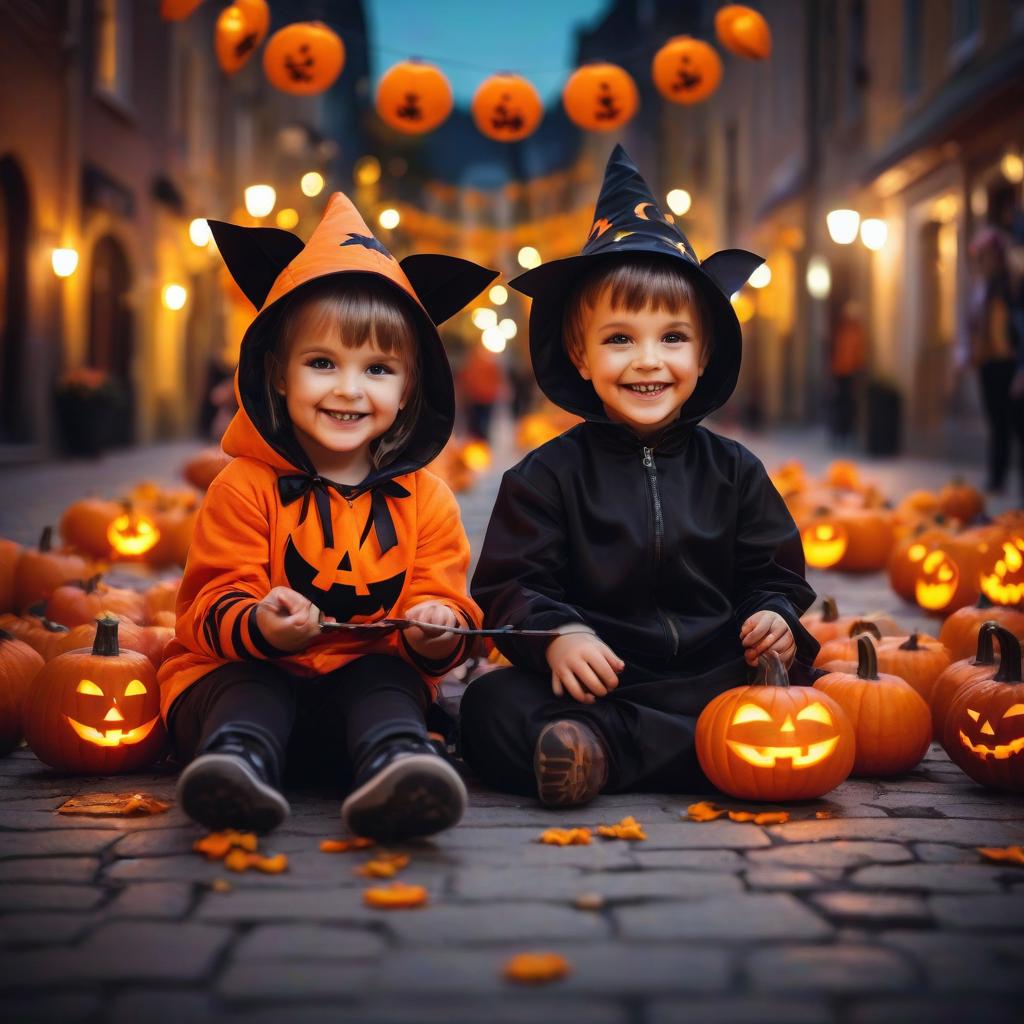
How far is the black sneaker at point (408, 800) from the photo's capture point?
2539 mm

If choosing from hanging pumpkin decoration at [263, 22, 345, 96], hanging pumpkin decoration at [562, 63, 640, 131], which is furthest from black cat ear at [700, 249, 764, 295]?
hanging pumpkin decoration at [562, 63, 640, 131]

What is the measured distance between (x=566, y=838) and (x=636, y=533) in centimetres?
93

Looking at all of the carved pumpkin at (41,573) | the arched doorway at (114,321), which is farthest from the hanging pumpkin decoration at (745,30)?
the arched doorway at (114,321)

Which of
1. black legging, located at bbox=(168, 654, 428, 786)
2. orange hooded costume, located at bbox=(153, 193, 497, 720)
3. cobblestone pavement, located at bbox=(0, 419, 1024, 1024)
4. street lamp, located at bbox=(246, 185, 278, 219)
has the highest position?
street lamp, located at bbox=(246, 185, 278, 219)

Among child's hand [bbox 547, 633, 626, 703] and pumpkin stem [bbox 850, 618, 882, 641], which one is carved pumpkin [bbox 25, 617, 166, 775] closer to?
child's hand [bbox 547, 633, 626, 703]

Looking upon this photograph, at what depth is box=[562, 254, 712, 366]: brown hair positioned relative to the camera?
333cm

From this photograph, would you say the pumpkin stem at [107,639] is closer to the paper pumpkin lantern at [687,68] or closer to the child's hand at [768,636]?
the child's hand at [768,636]

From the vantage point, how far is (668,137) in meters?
40.9

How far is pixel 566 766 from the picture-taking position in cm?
294

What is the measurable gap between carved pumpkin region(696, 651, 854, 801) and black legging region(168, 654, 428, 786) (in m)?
0.71

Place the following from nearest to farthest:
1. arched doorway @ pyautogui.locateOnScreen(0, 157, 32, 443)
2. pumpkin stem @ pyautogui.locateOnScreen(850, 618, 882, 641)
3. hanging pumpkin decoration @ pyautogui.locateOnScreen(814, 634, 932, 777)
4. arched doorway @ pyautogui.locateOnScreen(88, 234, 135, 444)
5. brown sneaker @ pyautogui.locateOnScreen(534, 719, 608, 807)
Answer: brown sneaker @ pyautogui.locateOnScreen(534, 719, 608, 807), hanging pumpkin decoration @ pyautogui.locateOnScreen(814, 634, 932, 777), pumpkin stem @ pyautogui.locateOnScreen(850, 618, 882, 641), arched doorway @ pyautogui.locateOnScreen(0, 157, 32, 443), arched doorway @ pyautogui.locateOnScreen(88, 234, 135, 444)

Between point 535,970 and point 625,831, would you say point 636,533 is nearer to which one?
point 625,831

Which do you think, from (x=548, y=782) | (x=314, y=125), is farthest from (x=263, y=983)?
(x=314, y=125)

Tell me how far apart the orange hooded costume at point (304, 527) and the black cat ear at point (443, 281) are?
44 millimetres
